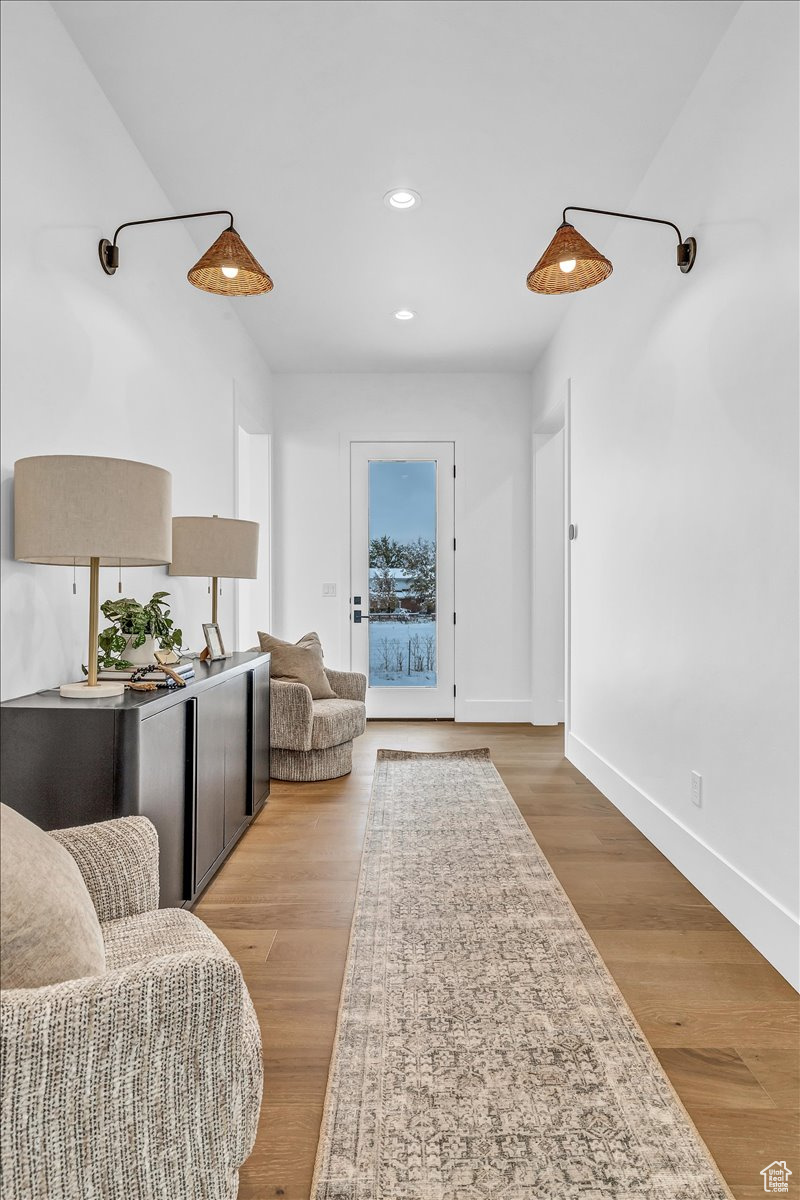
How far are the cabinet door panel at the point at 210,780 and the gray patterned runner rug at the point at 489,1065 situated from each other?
0.55 meters

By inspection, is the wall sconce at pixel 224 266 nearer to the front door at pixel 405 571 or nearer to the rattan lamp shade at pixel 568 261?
the rattan lamp shade at pixel 568 261

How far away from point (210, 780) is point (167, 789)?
42 centimetres

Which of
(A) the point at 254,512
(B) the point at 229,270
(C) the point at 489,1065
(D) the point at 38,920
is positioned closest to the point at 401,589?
(A) the point at 254,512

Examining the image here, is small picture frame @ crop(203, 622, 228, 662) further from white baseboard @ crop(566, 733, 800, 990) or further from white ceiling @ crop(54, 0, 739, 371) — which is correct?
white baseboard @ crop(566, 733, 800, 990)

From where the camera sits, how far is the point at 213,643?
3.20 meters

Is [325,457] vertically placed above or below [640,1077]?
above

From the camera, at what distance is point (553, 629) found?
5637 mm

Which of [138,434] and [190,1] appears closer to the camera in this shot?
[190,1]

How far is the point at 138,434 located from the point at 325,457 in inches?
115

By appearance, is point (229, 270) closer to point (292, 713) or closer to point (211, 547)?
point (211, 547)

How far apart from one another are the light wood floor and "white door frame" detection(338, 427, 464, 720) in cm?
227

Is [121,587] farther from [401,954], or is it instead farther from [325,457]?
[325,457]

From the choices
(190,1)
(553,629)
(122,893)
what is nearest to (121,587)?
(122,893)

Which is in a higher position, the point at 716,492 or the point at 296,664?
the point at 716,492
